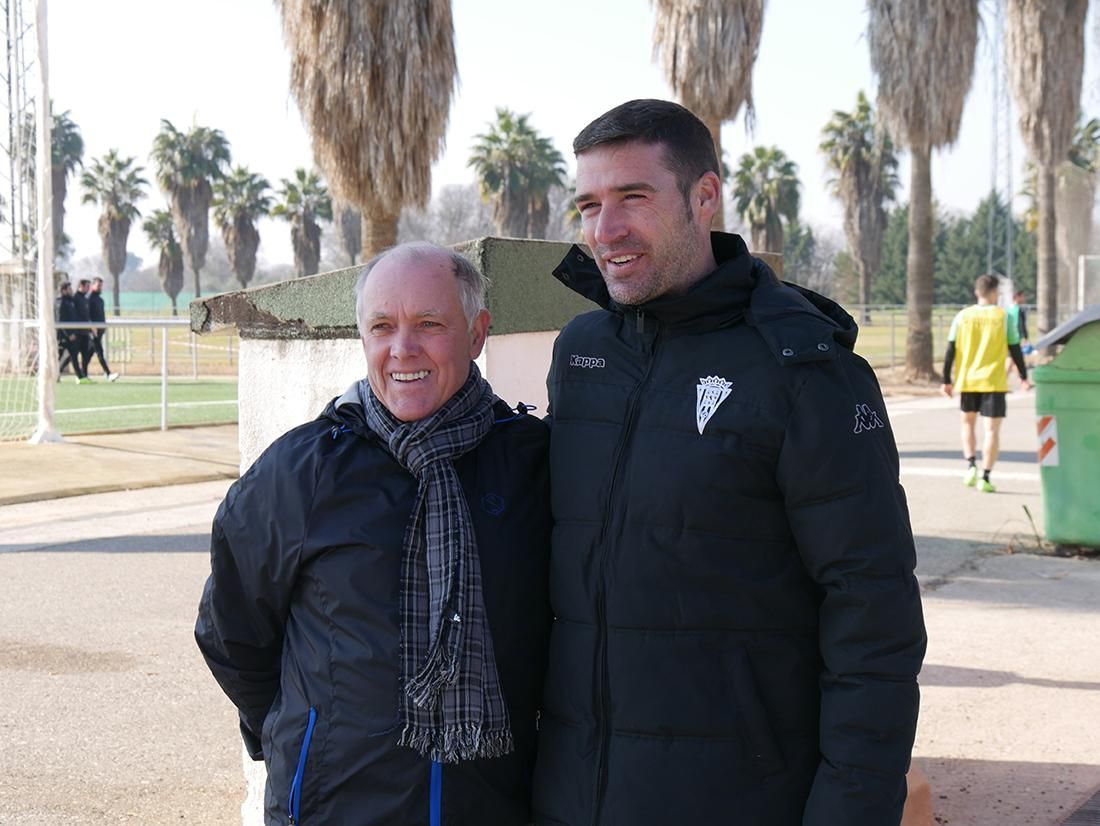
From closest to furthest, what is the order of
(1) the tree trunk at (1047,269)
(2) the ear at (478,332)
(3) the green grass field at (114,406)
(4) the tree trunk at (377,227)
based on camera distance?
1. (2) the ear at (478,332)
2. (4) the tree trunk at (377,227)
3. (3) the green grass field at (114,406)
4. (1) the tree trunk at (1047,269)

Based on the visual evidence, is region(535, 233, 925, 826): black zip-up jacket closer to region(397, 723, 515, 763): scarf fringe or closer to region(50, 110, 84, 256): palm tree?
region(397, 723, 515, 763): scarf fringe

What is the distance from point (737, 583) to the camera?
6.34 feet

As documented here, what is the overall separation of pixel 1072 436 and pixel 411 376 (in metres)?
6.86

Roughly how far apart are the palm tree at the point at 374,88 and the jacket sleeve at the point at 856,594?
1225 centimetres

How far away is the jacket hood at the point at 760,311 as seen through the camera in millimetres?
1913

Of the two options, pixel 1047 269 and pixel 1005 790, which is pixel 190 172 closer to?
pixel 1047 269

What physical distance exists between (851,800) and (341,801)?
85cm

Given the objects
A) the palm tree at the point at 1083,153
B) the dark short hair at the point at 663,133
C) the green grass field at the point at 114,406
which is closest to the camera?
the dark short hair at the point at 663,133

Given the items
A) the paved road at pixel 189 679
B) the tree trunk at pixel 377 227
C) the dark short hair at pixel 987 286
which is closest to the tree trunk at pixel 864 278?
the tree trunk at pixel 377 227

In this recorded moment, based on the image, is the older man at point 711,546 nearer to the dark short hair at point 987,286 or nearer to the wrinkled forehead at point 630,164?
the wrinkled forehead at point 630,164

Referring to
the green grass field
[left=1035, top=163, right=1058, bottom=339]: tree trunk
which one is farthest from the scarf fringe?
[left=1035, top=163, right=1058, bottom=339]: tree trunk

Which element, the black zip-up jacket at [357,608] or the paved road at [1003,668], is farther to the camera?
the paved road at [1003,668]

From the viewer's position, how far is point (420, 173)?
13.9 m

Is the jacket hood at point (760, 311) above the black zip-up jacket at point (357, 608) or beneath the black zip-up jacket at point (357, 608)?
above
